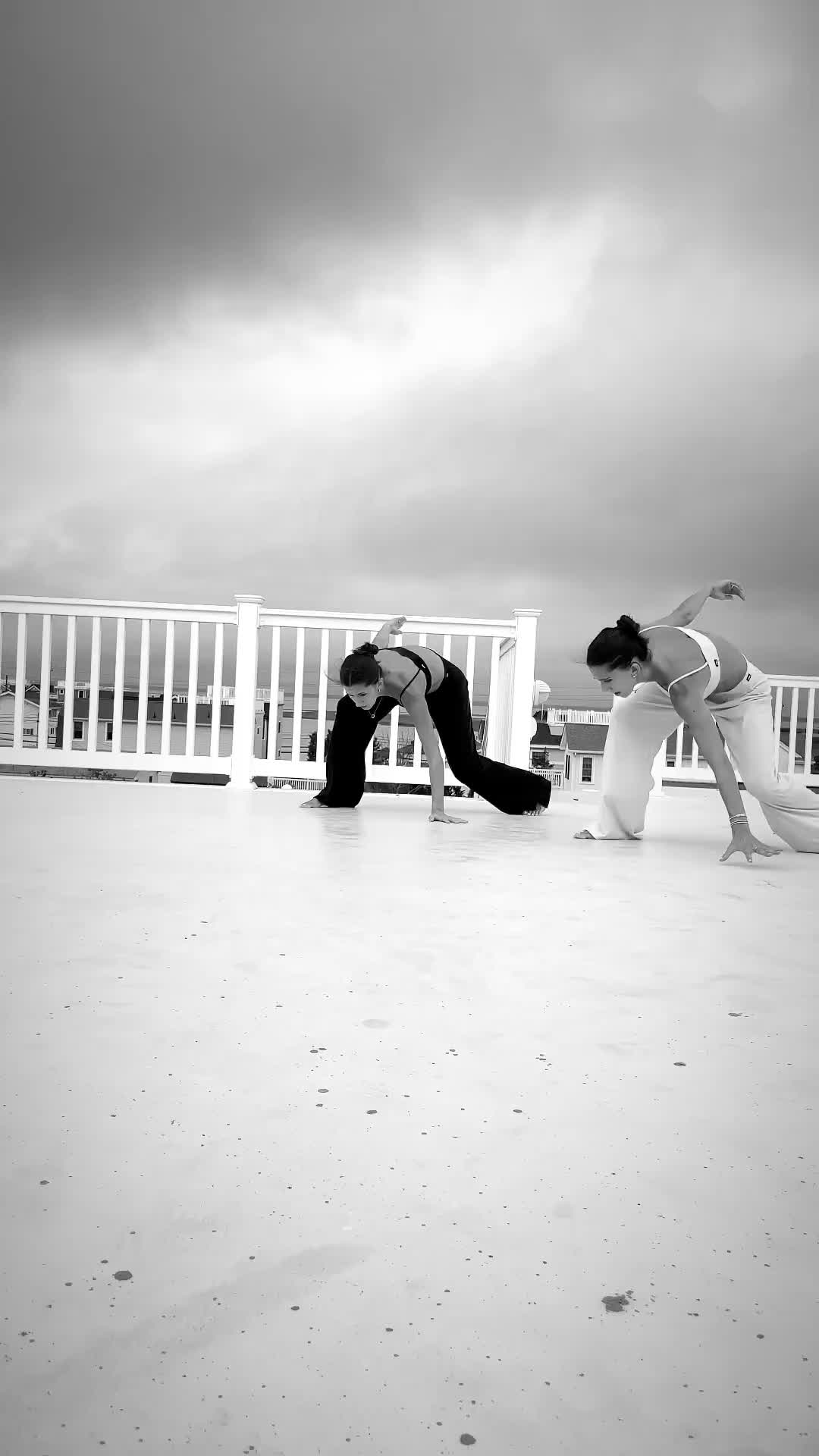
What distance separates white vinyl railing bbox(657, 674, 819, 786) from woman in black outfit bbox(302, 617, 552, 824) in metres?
2.17

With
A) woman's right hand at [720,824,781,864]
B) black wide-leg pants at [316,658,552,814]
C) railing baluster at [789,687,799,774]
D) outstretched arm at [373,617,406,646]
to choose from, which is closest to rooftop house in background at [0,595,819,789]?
black wide-leg pants at [316,658,552,814]

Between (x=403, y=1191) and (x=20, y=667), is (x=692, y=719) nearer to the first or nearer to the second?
(x=403, y=1191)

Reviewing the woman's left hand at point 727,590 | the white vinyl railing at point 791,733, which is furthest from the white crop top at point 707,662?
the white vinyl railing at point 791,733

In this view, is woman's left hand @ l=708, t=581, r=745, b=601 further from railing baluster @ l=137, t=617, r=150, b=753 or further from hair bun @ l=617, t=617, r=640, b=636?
railing baluster @ l=137, t=617, r=150, b=753

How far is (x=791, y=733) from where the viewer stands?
612 cm

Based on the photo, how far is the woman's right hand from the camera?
290cm

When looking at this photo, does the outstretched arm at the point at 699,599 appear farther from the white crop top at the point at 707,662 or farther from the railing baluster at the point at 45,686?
the railing baluster at the point at 45,686

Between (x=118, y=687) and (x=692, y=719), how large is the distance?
3.49 meters

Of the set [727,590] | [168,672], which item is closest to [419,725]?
[727,590]

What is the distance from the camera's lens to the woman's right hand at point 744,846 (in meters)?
2.90

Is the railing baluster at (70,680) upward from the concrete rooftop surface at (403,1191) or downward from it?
upward

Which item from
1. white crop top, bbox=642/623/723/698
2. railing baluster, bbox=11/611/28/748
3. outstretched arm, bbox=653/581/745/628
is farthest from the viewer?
railing baluster, bbox=11/611/28/748

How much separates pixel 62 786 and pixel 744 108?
40.1ft

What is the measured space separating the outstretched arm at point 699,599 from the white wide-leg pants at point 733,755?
0.26 metres
